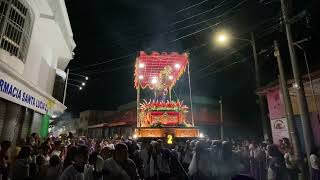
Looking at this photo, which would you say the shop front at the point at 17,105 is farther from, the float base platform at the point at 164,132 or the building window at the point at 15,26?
the float base platform at the point at 164,132

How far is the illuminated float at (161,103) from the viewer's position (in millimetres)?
13297

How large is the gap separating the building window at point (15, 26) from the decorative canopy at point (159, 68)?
6395mm

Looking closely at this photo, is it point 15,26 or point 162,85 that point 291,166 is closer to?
point 162,85

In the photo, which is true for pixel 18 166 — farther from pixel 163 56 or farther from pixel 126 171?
pixel 163 56

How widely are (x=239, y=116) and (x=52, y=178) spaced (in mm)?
33433

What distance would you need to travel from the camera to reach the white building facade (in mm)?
8023

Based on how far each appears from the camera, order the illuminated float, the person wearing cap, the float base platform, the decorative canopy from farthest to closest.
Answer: the decorative canopy, the illuminated float, the float base platform, the person wearing cap

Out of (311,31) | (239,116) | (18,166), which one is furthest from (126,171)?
(239,116)

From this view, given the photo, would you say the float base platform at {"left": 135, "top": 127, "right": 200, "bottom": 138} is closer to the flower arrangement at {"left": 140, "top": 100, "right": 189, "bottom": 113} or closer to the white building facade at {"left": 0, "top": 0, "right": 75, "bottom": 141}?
the flower arrangement at {"left": 140, "top": 100, "right": 189, "bottom": 113}

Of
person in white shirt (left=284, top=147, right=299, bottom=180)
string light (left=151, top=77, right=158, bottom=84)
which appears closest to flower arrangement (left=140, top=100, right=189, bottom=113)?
string light (left=151, top=77, right=158, bottom=84)

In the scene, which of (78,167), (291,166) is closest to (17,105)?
(78,167)

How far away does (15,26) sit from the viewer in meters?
8.60

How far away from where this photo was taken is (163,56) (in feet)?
48.2

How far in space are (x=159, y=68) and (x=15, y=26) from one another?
9645 millimetres
